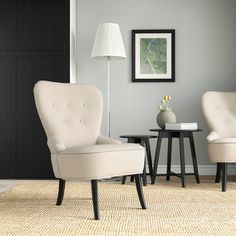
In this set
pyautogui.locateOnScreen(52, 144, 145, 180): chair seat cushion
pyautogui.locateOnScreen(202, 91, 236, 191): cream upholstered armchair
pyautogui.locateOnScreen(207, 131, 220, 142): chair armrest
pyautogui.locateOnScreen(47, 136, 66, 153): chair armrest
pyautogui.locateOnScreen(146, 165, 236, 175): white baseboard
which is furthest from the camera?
pyautogui.locateOnScreen(146, 165, 236, 175): white baseboard

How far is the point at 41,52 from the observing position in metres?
5.19

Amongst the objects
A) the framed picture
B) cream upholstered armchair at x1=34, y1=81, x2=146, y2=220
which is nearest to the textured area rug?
cream upholstered armchair at x1=34, y1=81, x2=146, y2=220

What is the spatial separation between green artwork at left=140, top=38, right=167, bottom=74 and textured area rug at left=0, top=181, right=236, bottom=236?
1.63 meters

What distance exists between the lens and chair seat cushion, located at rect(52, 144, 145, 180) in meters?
3.05

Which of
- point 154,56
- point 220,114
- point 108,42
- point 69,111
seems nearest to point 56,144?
point 69,111

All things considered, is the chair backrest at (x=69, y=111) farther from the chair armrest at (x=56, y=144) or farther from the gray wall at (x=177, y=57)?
the gray wall at (x=177, y=57)

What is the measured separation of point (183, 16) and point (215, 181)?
1985mm

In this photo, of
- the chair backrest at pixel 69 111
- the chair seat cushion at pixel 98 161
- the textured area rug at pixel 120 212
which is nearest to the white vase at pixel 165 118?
the textured area rug at pixel 120 212

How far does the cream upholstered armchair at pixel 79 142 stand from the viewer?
10.1 ft

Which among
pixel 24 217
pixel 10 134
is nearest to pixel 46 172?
pixel 10 134

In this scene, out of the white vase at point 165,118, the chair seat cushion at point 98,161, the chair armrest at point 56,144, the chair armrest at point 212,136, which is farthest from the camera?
the white vase at point 165,118

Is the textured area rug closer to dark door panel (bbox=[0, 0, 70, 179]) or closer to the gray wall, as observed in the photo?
dark door panel (bbox=[0, 0, 70, 179])

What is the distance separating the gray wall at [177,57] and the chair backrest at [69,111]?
71.6 inches

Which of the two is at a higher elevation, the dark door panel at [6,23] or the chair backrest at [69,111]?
the dark door panel at [6,23]
